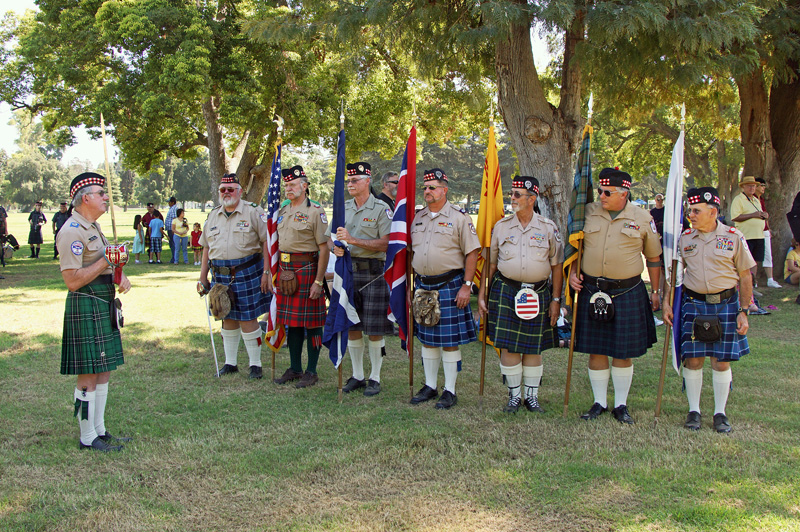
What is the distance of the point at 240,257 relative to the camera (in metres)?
5.96

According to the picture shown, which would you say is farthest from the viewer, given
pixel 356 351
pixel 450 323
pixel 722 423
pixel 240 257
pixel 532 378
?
pixel 240 257

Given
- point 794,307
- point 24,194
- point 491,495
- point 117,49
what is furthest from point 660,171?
point 24,194

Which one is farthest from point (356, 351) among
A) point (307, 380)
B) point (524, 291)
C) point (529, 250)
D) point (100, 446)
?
point (100, 446)

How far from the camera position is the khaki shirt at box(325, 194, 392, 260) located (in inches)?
220

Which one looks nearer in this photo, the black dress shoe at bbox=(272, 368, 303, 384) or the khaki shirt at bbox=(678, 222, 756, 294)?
the khaki shirt at bbox=(678, 222, 756, 294)

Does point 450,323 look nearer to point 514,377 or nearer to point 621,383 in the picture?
point 514,377

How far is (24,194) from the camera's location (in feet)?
212

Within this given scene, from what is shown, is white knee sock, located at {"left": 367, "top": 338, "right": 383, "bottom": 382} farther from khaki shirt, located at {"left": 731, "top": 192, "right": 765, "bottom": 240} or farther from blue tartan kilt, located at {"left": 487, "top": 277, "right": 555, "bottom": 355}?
Result: khaki shirt, located at {"left": 731, "top": 192, "right": 765, "bottom": 240}

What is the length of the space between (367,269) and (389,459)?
2.05 meters

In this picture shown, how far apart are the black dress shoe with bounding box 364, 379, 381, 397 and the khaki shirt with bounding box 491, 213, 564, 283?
159cm

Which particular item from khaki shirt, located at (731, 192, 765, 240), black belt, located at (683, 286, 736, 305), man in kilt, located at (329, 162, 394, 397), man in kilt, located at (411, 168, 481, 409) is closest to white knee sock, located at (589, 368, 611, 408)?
black belt, located at (683, 286, 736, 305)

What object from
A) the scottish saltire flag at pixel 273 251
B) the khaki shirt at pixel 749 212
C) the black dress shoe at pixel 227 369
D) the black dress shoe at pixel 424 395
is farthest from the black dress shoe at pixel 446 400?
the khaki shirt at pixel 749 212

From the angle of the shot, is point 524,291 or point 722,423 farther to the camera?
point 524,291

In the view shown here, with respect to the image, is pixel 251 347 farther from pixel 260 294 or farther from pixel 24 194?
pixel 24 194
